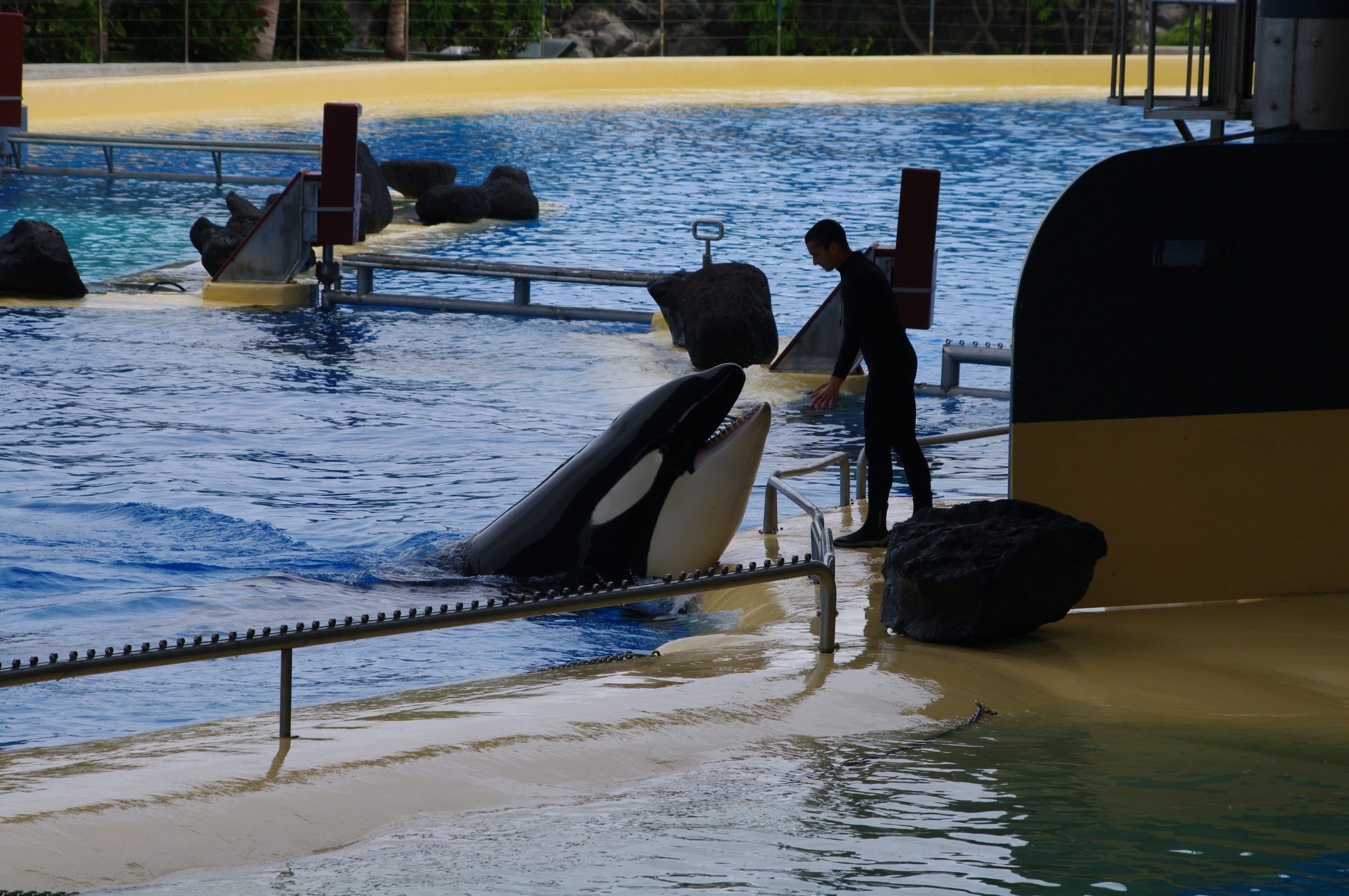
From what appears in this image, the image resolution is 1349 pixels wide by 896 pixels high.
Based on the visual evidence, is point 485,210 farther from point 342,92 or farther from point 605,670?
point 605,670

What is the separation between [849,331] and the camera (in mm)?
6711

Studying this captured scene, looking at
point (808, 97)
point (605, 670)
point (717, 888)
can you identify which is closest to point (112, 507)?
point (605, 670)

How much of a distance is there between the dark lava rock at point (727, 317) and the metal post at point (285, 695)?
795cm

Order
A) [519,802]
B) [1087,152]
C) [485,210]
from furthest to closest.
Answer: [1087,152] → [485,210] → [519,802]

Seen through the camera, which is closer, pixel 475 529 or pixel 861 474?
pixel 861 474

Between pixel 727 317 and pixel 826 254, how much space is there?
5.01 m

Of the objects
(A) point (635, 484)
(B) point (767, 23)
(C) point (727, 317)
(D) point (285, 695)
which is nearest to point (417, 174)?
(C) point (727, 317)

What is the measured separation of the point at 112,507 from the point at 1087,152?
24.6 m

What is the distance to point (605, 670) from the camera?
16.1 feet

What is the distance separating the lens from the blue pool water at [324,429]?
6.28 meters

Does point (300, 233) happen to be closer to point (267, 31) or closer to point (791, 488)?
point (791, 488)

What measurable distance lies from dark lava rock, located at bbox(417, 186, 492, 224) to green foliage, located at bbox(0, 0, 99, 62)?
43.1 feet

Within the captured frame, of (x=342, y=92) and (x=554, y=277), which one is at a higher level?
(x=342, y=92)

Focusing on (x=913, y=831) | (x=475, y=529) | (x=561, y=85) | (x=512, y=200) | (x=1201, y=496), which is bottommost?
(x=475, y=529)
